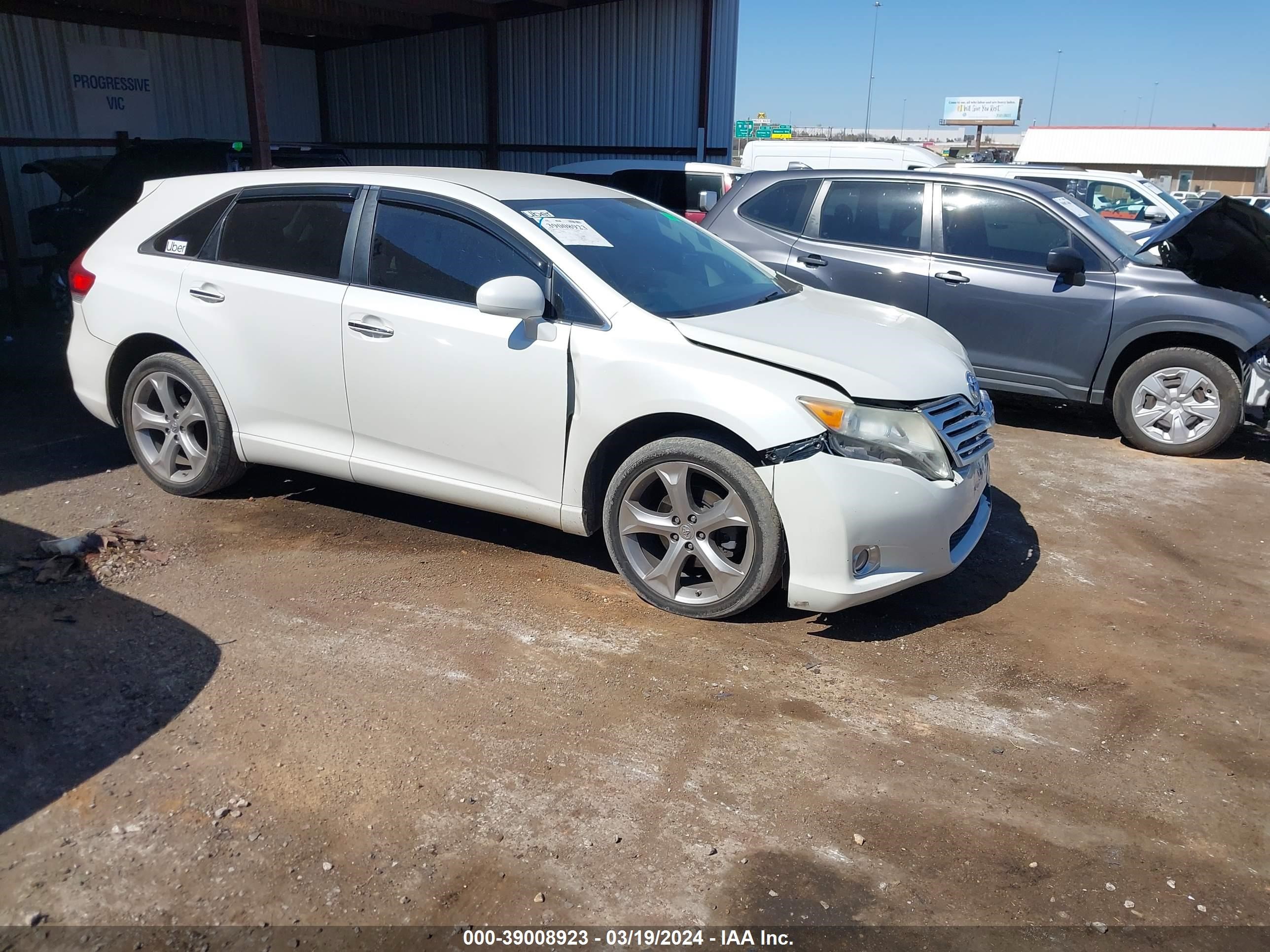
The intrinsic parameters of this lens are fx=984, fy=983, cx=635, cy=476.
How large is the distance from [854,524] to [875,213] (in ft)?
15.4

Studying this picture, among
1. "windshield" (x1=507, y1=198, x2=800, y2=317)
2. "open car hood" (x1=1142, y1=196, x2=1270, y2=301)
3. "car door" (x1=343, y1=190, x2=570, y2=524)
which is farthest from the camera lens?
"open car hood" (x1=1142, y1=196, x2=1270, y2=301)

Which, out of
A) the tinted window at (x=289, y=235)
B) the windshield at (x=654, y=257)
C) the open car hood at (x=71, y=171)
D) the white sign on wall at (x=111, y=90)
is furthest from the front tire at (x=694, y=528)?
the white sign on wall at (x=111, y=90)

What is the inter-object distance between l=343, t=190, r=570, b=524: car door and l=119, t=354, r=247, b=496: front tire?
0.89 meters

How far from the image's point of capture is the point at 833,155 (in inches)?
581

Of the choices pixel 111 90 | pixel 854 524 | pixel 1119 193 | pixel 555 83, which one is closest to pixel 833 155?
pixel 1119 193

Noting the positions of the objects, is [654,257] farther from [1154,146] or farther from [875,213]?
[1154,146]

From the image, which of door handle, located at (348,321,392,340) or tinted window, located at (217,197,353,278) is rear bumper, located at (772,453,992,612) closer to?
door handle, located at (348,321,392,340)

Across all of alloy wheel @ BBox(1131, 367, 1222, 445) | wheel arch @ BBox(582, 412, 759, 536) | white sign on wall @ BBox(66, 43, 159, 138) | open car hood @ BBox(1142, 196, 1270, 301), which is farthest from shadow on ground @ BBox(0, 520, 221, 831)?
white sign on wall @ BBox(66, 43, 159, 138)

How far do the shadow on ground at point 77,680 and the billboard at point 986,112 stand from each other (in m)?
67.3

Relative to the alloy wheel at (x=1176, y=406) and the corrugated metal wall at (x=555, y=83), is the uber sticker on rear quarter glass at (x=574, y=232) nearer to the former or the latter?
the alloy wheel at (x=1176, y=406)

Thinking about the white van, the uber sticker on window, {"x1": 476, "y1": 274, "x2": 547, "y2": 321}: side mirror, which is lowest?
{"x1": 476, "y1": 274, "x2": 547, "y2": 321}: side mirror

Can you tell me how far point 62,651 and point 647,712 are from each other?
7.32 feet

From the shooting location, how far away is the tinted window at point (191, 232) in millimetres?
5121

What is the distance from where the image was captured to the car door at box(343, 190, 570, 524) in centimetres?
421
